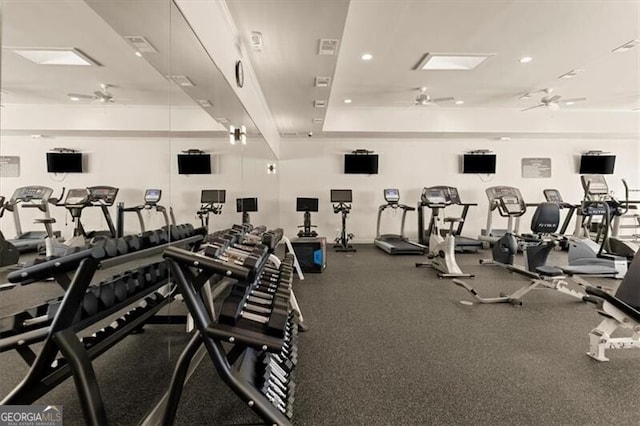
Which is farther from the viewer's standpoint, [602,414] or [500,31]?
A: [500,31]

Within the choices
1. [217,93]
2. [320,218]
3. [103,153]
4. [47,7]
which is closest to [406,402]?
[103,153]

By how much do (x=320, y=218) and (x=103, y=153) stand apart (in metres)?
7.18

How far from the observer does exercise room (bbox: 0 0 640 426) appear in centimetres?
125

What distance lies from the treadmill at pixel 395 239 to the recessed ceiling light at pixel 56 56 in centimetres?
637

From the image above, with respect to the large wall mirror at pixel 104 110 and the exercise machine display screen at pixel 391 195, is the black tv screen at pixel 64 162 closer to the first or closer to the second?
the large wall mirror at pixel 104 110

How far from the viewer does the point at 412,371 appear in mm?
2299

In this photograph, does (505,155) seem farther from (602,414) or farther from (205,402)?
(205,402)

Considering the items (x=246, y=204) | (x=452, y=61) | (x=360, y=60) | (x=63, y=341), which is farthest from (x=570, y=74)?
(x=63, y=341)

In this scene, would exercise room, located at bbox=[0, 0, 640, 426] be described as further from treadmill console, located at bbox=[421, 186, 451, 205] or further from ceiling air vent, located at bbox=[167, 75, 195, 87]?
treadmill console, located at bbox=[421, 186, 451, 205]

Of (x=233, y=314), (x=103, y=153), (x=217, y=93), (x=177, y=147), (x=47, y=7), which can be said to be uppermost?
(x=217, y=93)

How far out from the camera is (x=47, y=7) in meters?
1.12

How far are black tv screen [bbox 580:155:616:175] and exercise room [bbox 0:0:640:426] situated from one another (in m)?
2.50

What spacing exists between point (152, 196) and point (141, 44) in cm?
88

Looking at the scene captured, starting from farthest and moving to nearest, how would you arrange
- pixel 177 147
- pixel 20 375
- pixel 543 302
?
pixel 543 302 → pixel 177 147 → pixel 20 375
